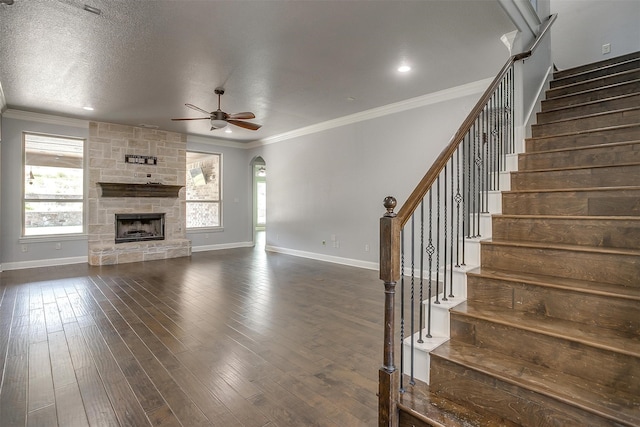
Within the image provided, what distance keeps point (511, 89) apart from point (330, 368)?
3128 mm

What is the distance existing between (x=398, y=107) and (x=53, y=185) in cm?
652

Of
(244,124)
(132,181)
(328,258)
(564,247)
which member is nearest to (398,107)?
(244,124)

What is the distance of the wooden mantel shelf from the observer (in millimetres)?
6547

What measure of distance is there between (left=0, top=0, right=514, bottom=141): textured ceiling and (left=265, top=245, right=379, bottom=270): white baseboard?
9.03 ft

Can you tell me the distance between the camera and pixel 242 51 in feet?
11.7

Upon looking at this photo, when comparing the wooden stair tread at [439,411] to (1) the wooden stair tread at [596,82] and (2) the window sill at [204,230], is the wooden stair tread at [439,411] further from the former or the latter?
(2) the window sill at [204,230]

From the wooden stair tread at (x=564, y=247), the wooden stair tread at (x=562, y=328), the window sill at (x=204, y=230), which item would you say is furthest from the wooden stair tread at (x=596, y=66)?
the window sill at (x=204, y=230)

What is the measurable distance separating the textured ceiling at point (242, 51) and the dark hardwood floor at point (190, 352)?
110 inches

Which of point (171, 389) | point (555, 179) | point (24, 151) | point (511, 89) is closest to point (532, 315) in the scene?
point (555, 179)

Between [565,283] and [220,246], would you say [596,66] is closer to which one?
[565,283]

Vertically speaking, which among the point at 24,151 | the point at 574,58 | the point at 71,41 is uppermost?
the point at 574,58

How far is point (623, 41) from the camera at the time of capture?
4578 millimetres

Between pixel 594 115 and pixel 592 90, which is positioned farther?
pixel 592 90

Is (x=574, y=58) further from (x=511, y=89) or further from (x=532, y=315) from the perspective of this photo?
(x=532, y=315)
